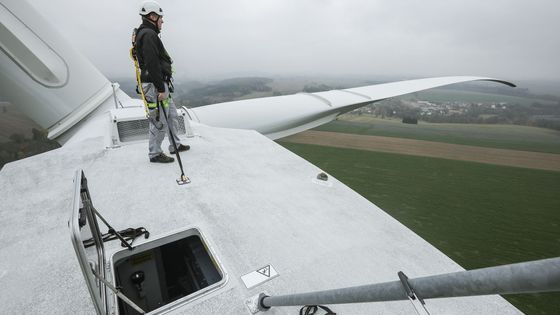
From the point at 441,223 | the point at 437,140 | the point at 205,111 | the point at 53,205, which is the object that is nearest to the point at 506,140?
the point at 437,140

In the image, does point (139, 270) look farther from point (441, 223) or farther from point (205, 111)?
point (441, 223)

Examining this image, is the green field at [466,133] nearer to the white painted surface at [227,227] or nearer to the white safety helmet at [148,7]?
the white painted surface at [227,227]

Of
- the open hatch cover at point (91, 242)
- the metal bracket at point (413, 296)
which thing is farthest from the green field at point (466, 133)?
the metal bracket at point (413, 296)

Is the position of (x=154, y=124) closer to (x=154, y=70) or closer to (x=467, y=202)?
(x=154, y=70)

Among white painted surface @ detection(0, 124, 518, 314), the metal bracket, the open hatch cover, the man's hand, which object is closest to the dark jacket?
the man's hand

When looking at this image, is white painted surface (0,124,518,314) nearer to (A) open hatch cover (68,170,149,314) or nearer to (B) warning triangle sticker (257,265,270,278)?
(B) warning triangle sticker (257,265,270,278)

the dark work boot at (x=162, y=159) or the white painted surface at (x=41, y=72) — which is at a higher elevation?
the white painted surface at (x=41, y=72)
